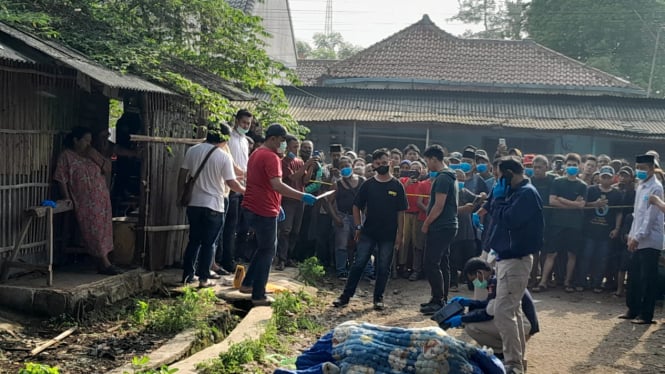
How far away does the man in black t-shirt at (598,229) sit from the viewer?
1147cm

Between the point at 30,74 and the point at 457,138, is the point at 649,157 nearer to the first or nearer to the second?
the point at 30,74

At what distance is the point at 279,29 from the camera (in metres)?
36.2

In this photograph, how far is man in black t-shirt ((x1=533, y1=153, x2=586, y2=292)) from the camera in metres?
11.5

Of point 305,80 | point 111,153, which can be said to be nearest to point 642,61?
point 305,80

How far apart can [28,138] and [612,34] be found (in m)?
32.7

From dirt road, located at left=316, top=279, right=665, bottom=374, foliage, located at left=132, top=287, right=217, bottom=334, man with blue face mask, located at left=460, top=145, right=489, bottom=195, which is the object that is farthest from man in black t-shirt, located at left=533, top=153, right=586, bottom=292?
foliage, located at left=132, top=287, right=217, bottom=334

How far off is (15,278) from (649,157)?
25.2 ft

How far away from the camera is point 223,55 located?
1273 centimetres

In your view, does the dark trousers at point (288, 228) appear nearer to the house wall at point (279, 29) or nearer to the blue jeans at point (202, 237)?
the blue jeans at point (202, 237)

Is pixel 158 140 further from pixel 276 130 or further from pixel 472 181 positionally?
pixel 472 181

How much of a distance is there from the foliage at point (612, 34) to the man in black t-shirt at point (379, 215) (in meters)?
28.6

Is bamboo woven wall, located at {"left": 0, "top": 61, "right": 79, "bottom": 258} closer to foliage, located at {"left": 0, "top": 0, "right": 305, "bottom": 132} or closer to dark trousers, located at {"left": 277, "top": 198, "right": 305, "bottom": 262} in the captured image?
foliage, located at {"left": 0, "top": 0, "right": 305, "bottom": 132}

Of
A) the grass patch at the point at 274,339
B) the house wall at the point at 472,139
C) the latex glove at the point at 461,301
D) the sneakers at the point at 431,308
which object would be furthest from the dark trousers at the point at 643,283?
the house wall at the point at 472,139

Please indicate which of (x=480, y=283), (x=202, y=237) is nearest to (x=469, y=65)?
(x=202, y=237)
